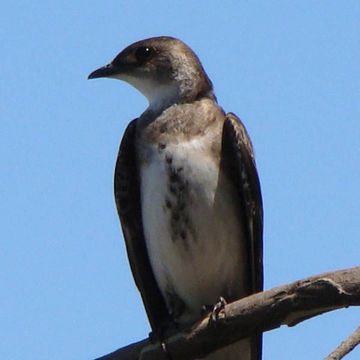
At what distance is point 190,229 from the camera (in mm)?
9094

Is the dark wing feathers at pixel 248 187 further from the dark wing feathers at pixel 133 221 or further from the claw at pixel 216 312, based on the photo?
the claw at pixel 216 312

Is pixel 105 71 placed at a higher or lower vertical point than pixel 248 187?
higher

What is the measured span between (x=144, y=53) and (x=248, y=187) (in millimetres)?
1762

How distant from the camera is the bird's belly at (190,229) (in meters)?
9.03

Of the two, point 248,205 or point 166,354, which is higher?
point 248,205

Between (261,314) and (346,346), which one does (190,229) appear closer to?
(261,314)

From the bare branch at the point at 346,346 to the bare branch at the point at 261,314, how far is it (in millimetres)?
188

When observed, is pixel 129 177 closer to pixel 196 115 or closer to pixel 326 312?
pixel 196 115

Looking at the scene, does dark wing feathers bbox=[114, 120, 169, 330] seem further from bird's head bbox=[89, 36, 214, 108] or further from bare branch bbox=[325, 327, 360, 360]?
bare branch bbox=[325, 327, 360, 360]

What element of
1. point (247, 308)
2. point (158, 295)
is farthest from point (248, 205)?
point (247, 308)

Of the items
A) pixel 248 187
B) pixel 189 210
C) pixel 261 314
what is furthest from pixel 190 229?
pixel 261 314

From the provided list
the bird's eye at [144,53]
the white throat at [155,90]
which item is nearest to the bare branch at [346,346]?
the white throat at [155,90]

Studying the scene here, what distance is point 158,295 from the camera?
9.67 meters

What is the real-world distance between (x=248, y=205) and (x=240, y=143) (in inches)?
19.1
